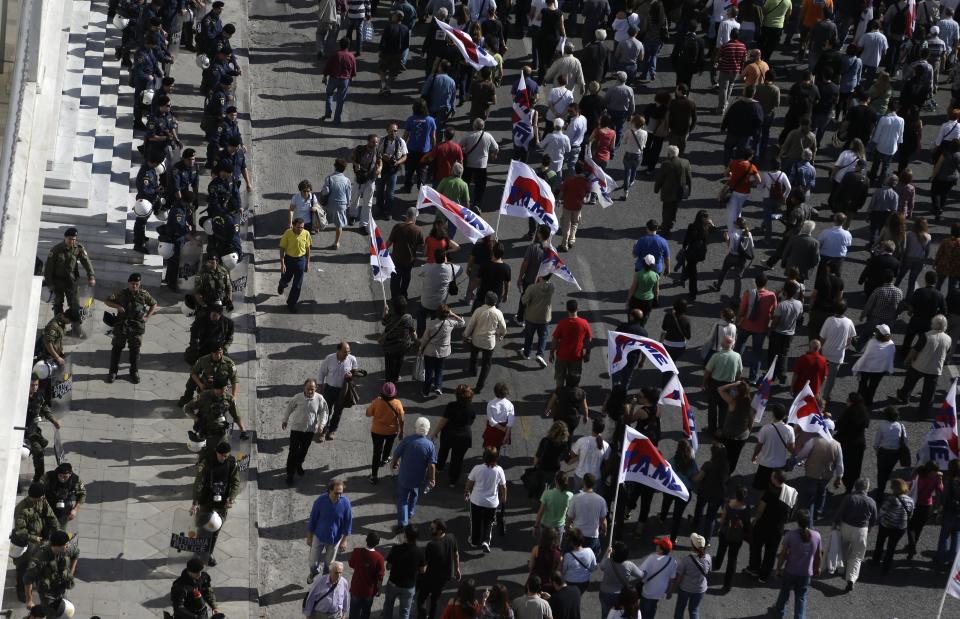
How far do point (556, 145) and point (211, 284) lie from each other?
6.66m

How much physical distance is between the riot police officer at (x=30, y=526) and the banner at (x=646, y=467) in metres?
6.29

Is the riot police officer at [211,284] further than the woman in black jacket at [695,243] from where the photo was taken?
No

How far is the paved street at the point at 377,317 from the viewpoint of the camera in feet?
68.9

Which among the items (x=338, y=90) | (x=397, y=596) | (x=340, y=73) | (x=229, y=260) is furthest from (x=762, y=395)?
(x=338, y=90)

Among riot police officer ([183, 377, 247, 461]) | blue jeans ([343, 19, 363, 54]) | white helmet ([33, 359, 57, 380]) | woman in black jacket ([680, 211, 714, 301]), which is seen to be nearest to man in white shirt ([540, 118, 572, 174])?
woman in black jacket ([680, 211, 714, 301])

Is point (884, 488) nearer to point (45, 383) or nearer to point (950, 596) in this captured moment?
point (950, 596)

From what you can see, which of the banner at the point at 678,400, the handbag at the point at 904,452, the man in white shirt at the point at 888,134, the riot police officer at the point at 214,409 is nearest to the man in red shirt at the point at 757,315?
the handbag at the point at 904,452

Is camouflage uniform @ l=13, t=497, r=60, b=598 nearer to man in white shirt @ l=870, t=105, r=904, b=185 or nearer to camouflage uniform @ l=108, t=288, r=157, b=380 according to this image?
camouflage uniform @ l=108, t=288, r=157, b=380

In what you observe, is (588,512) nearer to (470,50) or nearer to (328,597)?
(328,597)

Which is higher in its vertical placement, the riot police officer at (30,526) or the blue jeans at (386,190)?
the blue jeans at (386,190)

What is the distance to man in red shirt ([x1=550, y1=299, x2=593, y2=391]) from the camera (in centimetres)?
2300

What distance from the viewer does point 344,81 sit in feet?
96.8

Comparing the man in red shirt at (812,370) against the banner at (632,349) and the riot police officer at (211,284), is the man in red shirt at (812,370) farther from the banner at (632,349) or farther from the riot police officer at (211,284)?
the riot police officer at (211,284)

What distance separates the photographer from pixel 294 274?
80.8ft
